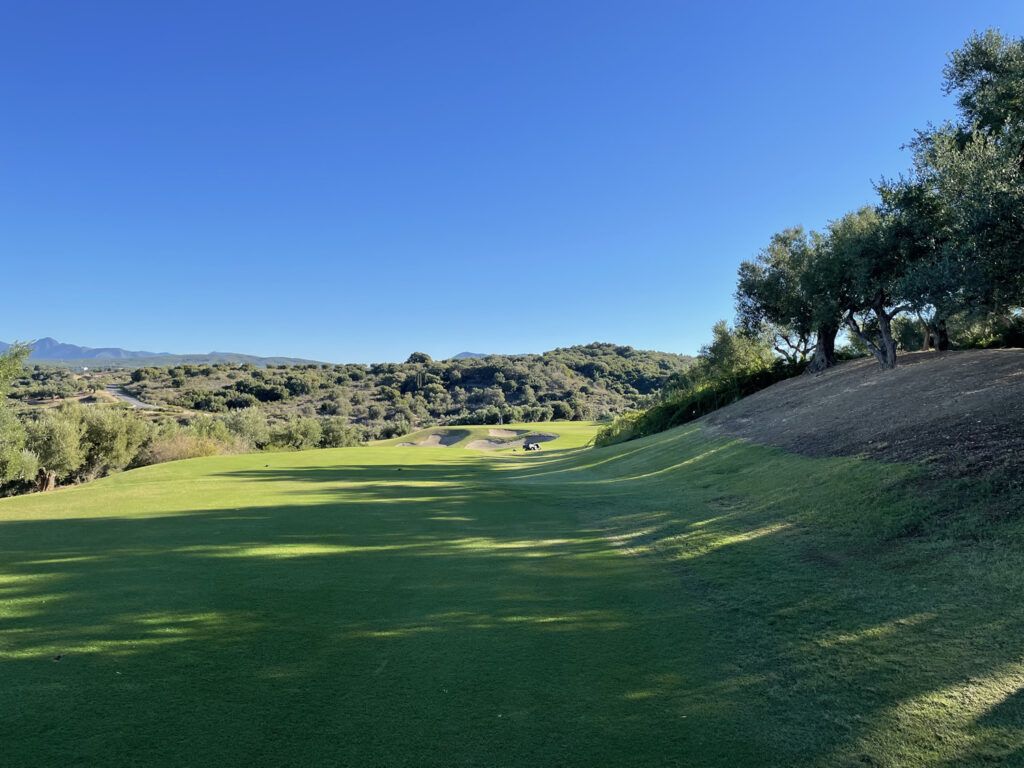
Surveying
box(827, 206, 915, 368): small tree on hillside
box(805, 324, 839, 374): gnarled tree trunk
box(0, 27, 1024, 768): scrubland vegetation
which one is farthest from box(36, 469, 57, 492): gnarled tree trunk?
box(805, 324, 839, 374): gnarled tree trunk

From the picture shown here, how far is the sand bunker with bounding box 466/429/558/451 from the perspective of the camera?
48.2 m

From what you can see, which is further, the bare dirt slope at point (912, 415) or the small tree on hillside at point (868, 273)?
the small tree on hillside at point (868, 273)

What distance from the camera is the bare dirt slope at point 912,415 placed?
8087 mm

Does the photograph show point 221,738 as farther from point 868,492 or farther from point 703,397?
point 703,397

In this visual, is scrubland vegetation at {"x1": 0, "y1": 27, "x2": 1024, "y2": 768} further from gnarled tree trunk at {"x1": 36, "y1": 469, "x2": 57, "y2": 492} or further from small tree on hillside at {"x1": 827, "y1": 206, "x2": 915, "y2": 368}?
gnarled tree trunk at {"x1": 36, "y1": 469, "x2": 57, "y2": 492}

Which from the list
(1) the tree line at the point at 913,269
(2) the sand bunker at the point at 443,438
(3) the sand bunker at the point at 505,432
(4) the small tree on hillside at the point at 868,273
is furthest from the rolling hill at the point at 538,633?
(3) the sand bunker at the point at 505,432

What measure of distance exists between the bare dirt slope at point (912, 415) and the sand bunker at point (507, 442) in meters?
28.4

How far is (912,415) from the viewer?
11188mm

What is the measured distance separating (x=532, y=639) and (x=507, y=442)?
4621 cm

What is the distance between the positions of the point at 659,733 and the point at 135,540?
7663 mm

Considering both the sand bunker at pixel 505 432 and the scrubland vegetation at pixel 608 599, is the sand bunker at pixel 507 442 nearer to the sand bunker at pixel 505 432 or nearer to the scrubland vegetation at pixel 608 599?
the sand bunker at pixel 505 432

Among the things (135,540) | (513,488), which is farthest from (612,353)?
(135,540)

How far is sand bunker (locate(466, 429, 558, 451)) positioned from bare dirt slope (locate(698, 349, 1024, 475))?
93.2 feet

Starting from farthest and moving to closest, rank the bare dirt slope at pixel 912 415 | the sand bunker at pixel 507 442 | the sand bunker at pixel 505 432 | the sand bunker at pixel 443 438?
the sand bunker at pixel 505 432
the sand bunker at pixel 443 438
the sand bunker at pixel 507 442
the bare dirt slope at pixel 912 415
